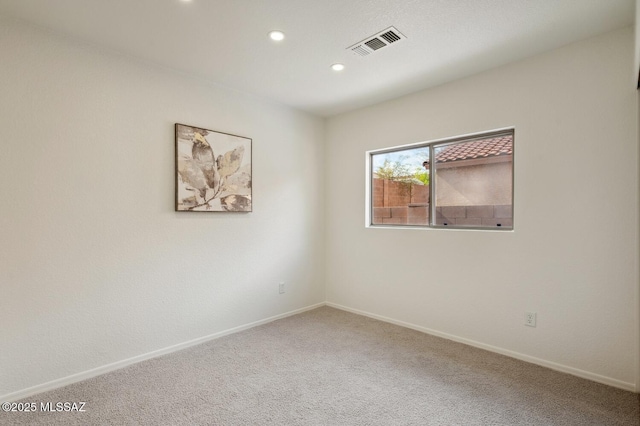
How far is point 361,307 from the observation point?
398 centimetres

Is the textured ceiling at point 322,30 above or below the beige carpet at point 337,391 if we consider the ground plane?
above

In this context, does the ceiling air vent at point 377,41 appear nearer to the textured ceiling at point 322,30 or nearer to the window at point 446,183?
the textured ceiling at point 322,30

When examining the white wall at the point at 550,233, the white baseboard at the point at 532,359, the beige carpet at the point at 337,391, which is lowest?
the beige carpet at the point at 337,391

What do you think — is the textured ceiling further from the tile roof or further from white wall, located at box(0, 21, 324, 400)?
the tile roof

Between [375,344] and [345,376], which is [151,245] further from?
[375,344]

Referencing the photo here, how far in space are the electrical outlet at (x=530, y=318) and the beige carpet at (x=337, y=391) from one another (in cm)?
33

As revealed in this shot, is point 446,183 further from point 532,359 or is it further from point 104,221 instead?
point 104,221

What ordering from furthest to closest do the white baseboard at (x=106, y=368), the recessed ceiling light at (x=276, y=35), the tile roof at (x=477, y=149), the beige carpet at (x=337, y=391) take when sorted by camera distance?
the tile roof at (x=477, y=149), the recessed ceiling light at (x=276, y=35), the white baseboard at (x=106, y=368), the beige carpet at (x=337, y=391)

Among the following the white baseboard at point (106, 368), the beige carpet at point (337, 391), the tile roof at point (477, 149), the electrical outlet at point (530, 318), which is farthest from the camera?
the tile roof at point (477, 149)

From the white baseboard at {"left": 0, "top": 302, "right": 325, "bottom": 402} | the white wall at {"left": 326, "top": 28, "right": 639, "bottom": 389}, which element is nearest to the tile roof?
the white wall at {"left": 326, "top": 28, "right": 639, "bottom": 389}

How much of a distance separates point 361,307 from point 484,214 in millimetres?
1788

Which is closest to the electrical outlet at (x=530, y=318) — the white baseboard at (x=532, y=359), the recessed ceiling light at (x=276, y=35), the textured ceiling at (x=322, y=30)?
the white baseboard at (x=532, y=359)

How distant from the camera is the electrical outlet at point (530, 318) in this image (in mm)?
2646

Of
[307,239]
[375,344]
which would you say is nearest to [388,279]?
[375,344]
